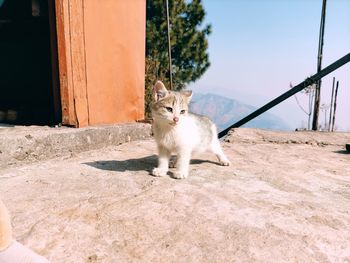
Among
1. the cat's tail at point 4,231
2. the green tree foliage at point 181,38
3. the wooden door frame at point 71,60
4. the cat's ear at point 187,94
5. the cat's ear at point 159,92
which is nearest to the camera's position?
the cat's tail at point 4,231

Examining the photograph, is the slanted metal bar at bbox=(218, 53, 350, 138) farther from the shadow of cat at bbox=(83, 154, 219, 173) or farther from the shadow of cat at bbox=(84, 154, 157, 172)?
the shadow of cat at bbox=(84, 154, 157, 172)

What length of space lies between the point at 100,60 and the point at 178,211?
8.00 ft

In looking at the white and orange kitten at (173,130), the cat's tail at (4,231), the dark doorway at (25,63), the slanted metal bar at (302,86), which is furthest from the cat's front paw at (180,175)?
the slanted metal bar at (302,86)

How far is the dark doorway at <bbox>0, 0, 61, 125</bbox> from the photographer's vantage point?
13.3 feet

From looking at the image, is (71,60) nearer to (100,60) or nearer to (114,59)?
(100,60)

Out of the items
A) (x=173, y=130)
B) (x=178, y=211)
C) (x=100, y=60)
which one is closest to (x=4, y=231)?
(x=178, y=211)

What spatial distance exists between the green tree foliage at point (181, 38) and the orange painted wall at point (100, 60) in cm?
801

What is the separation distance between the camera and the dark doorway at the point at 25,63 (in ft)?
13.3

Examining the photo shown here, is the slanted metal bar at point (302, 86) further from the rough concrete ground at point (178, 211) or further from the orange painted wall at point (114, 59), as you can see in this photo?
the orange painted wall at point (114, 59)

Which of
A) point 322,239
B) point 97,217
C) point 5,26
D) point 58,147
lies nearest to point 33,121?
point 58,147

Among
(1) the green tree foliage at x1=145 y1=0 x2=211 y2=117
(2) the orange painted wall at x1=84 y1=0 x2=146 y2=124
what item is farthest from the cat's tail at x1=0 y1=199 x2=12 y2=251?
(1) the green tree foliage at x1=145 y1=0 x2=211 y2=117

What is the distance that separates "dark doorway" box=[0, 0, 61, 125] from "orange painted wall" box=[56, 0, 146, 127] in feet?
2.58

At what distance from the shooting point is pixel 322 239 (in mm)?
1478

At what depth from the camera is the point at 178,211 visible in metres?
1.73
